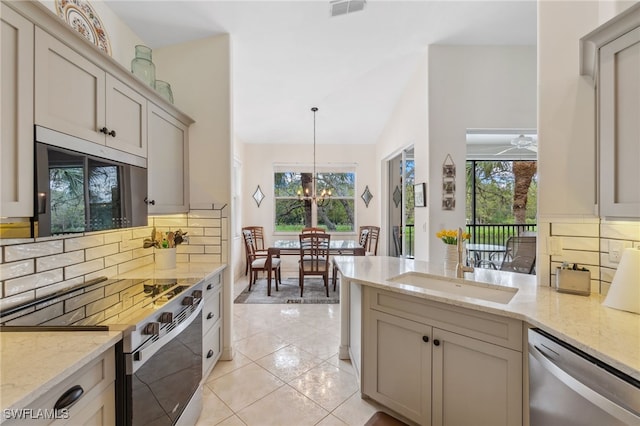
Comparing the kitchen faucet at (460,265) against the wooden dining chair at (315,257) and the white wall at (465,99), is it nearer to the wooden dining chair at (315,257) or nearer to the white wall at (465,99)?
the white wall at (465,99)

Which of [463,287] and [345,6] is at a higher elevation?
[345,6]

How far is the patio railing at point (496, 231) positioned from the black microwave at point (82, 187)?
18.7 feet

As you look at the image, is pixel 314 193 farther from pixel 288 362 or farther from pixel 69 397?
pixel 69 397

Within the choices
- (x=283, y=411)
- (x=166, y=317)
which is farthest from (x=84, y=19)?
(x=283, y=411)

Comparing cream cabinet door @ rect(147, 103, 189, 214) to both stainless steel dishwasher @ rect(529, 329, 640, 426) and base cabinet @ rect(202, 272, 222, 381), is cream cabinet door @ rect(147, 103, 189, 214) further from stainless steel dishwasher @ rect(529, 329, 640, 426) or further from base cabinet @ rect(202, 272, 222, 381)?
stainless steel dishwasher @ rect(529, 329, 640, 426)

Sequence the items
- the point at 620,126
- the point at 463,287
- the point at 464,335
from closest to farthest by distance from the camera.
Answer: the point at 620,126 → the point at 464,335 → the point at 463,287

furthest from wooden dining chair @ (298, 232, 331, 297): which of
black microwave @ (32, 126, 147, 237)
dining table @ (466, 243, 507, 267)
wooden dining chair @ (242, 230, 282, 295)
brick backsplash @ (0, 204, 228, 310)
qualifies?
black microwave @ (32, 126, 147, 237)

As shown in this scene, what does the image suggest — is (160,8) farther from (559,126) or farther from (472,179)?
(472,179)

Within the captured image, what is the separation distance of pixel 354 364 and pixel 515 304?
1.35 m

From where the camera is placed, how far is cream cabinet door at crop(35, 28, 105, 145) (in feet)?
3.59

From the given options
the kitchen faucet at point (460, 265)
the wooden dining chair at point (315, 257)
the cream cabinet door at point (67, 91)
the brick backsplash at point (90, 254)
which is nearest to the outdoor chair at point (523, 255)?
the kitchen faucet at point (460, 265)

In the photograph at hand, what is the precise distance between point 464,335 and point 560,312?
43 cm

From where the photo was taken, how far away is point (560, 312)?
1233mm

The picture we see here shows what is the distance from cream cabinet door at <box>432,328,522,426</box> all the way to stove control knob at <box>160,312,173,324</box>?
1415 millimetres
